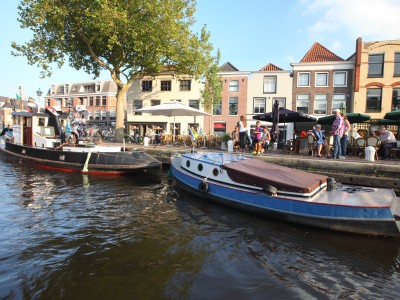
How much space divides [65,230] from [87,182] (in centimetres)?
→ 555

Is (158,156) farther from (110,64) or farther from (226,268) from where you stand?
(110,64)

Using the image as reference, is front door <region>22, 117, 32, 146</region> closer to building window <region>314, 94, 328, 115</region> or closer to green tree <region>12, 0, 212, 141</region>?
green tree <region>12, 0, 212, 141</region>

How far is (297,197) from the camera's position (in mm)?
6828

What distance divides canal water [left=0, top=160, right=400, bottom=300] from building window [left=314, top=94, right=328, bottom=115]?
23.5 meters

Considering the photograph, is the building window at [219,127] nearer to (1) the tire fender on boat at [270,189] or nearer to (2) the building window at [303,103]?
(2) the building window at [303,103]

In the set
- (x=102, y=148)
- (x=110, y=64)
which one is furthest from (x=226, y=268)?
(x=110, y=64)

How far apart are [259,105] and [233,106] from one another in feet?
9.57

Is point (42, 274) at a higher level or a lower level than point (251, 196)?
lower

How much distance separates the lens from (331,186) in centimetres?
755

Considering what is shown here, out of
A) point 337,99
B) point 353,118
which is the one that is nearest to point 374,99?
point 337,99

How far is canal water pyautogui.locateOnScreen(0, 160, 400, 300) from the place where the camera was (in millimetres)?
4285

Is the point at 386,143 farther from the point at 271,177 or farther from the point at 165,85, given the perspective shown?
the point at 165,85

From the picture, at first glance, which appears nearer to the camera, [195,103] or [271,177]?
[271,177]

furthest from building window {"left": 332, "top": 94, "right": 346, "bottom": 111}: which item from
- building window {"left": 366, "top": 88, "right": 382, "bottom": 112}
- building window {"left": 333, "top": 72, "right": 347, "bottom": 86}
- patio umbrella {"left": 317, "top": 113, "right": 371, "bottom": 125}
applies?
patio umbrella {"left": 317, "top": 113, "right": 371, "bottom": 125}
